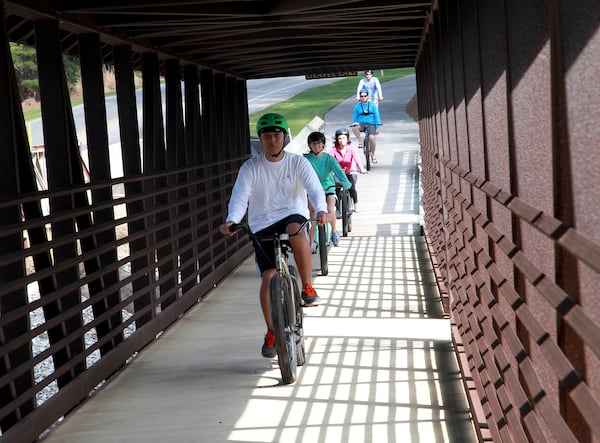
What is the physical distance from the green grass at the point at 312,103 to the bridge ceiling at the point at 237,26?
26.8 metres

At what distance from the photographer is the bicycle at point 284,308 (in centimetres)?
701

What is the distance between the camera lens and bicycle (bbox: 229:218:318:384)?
7012 millimetres

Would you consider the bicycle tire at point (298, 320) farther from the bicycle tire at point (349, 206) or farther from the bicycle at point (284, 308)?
the bicycle tire at point (349, 206)

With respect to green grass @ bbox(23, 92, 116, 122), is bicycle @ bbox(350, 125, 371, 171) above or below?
below

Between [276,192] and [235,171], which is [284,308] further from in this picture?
[235,171]

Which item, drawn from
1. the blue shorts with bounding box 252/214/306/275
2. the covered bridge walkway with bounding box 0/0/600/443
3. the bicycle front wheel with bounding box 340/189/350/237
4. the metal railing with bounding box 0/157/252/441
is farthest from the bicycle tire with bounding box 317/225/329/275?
the blue shorts with bounding box 252/214/306/275

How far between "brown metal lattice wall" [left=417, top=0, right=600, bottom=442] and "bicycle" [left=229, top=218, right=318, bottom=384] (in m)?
1.10

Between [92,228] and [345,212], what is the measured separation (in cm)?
1017

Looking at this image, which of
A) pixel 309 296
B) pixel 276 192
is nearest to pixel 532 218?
pixel 276 192

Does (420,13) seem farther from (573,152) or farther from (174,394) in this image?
(573,152)

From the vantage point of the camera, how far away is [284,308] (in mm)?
7211

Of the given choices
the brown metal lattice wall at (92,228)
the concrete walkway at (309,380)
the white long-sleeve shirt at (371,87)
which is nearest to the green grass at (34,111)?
the white long-sleeve shirt at (371,87)

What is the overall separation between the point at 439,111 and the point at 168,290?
3194mm

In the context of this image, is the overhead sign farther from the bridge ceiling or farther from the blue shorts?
the blue shorts
